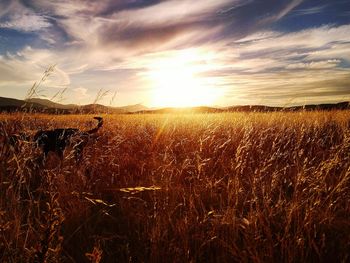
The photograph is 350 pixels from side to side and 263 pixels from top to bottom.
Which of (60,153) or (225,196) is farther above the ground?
(60,153)

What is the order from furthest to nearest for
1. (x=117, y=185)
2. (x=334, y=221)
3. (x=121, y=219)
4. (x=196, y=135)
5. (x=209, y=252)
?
(x=196, y=135), (x=117, y=185), (x=121, y=219), (x=334, y=221), (x=209, y=252)

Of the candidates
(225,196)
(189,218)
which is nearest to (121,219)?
(189,218)

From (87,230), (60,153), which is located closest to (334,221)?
(87,230)

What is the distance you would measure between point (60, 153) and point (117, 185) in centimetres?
120

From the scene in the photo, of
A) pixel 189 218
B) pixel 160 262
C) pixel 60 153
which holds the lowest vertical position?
pixel 160 262

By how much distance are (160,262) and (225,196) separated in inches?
57.4

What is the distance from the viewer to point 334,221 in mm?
2730

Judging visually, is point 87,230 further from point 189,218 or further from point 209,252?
point 209,252

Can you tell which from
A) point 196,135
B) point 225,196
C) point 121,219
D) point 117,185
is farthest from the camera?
point 196,135

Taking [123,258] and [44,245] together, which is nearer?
[44,245]

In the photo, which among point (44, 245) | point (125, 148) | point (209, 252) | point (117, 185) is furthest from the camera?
point (125, 148)

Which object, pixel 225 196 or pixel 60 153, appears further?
pixel 60 153

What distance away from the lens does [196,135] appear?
7.36 metres

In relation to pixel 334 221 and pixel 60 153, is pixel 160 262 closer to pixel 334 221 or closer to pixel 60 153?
pixel 334 221
